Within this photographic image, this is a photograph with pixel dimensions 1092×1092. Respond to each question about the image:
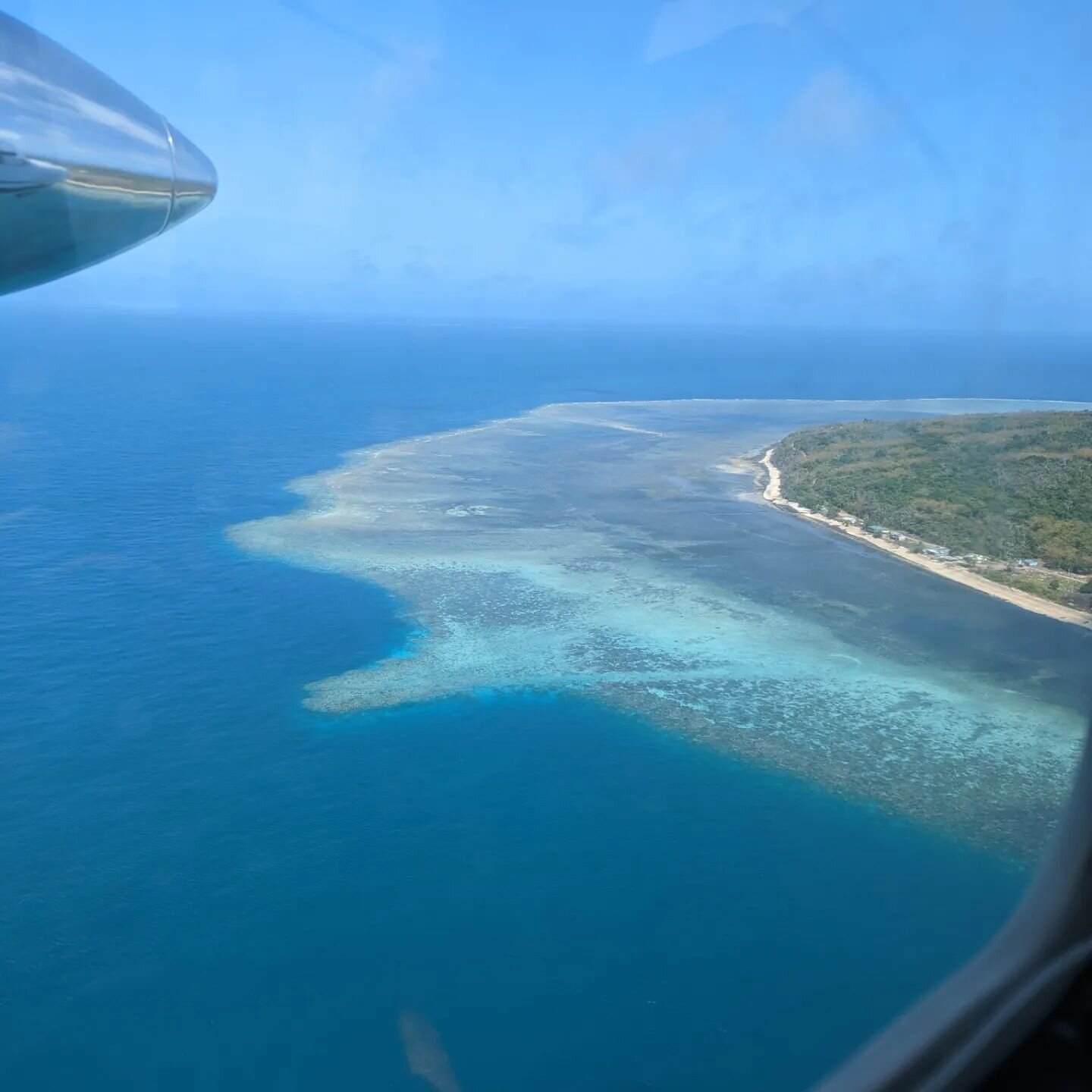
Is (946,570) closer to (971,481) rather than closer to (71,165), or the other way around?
(971,481)

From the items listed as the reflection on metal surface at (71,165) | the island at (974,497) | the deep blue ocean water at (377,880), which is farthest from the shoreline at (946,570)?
the reflection on metal surface at (71,165)

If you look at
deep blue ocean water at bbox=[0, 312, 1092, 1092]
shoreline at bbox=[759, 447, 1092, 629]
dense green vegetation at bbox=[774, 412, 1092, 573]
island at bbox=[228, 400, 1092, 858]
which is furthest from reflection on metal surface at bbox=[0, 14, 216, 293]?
dense green vegetation at bbox=[774, 412, 1092, 573]

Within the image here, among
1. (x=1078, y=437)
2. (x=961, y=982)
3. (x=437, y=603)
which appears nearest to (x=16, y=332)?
(x=437, y=603)

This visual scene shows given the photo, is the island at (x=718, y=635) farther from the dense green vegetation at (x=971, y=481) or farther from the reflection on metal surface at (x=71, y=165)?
the reflection on metal surface at (x=71, y=165)

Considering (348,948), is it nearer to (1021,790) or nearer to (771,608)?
(1021,790)

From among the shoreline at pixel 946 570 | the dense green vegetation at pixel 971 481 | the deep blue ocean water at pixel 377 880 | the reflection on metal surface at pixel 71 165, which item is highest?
the reflection on metal surface at pixel 71 165

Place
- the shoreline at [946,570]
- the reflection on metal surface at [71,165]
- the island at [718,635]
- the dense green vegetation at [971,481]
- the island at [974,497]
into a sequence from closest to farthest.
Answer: the reflection on metal surface at [71,165] < the island at [718,635] < the shoreline at [946,570] < the island at [974,497] < the dense green vegetation at [971,481]
